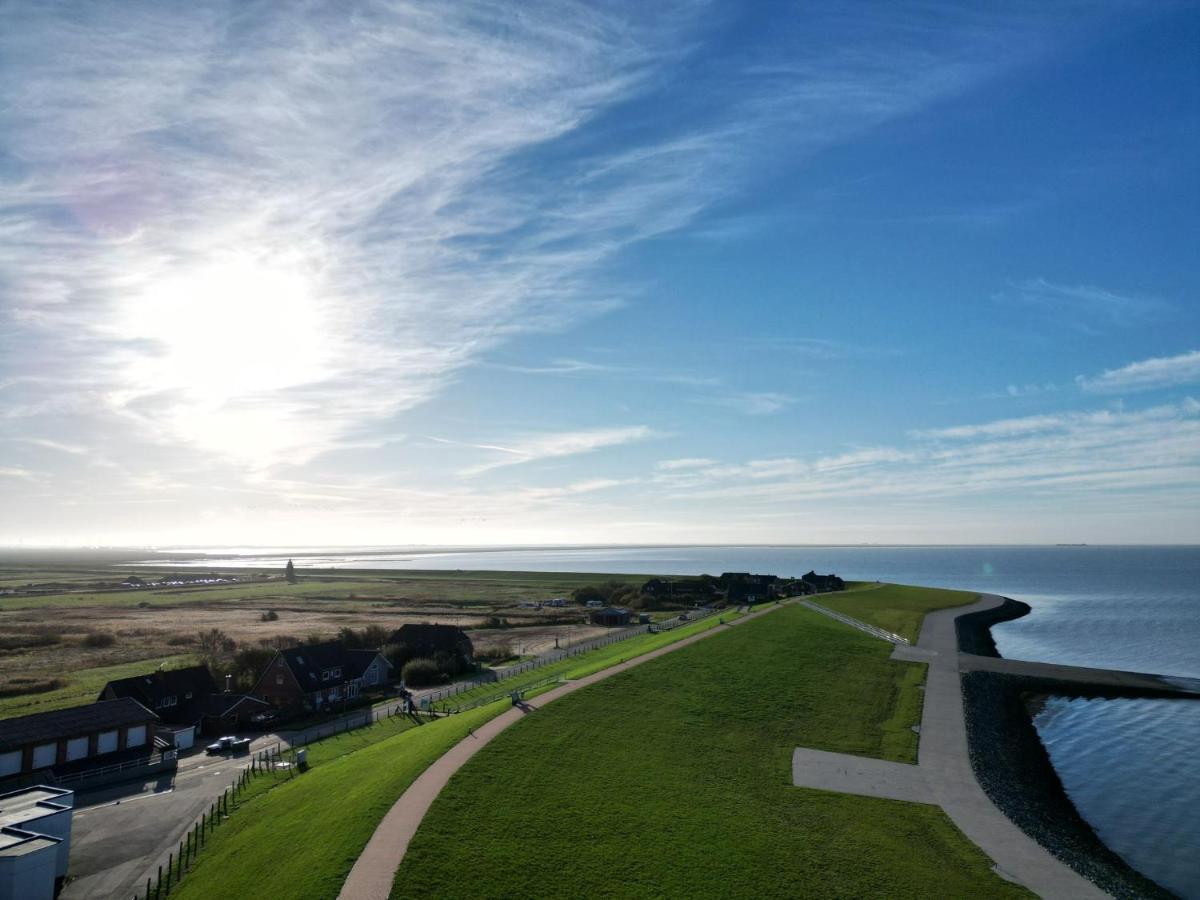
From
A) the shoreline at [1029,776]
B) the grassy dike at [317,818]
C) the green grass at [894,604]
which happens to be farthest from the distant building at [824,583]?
the grassy dike at [317,818]

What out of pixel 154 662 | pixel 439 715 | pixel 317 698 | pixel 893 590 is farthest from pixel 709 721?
pixel 893 590

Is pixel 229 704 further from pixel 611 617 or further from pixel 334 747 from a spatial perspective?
pixel 611 617

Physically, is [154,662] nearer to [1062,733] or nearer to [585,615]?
[585,615]

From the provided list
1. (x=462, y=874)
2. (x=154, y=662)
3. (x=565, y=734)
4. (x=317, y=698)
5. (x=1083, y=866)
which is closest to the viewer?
(x=462, y=874)

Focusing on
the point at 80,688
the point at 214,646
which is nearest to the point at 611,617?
the point at 214,646

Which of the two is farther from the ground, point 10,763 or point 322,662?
point 322,662

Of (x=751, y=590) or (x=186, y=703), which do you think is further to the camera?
(x=751, y=590)
